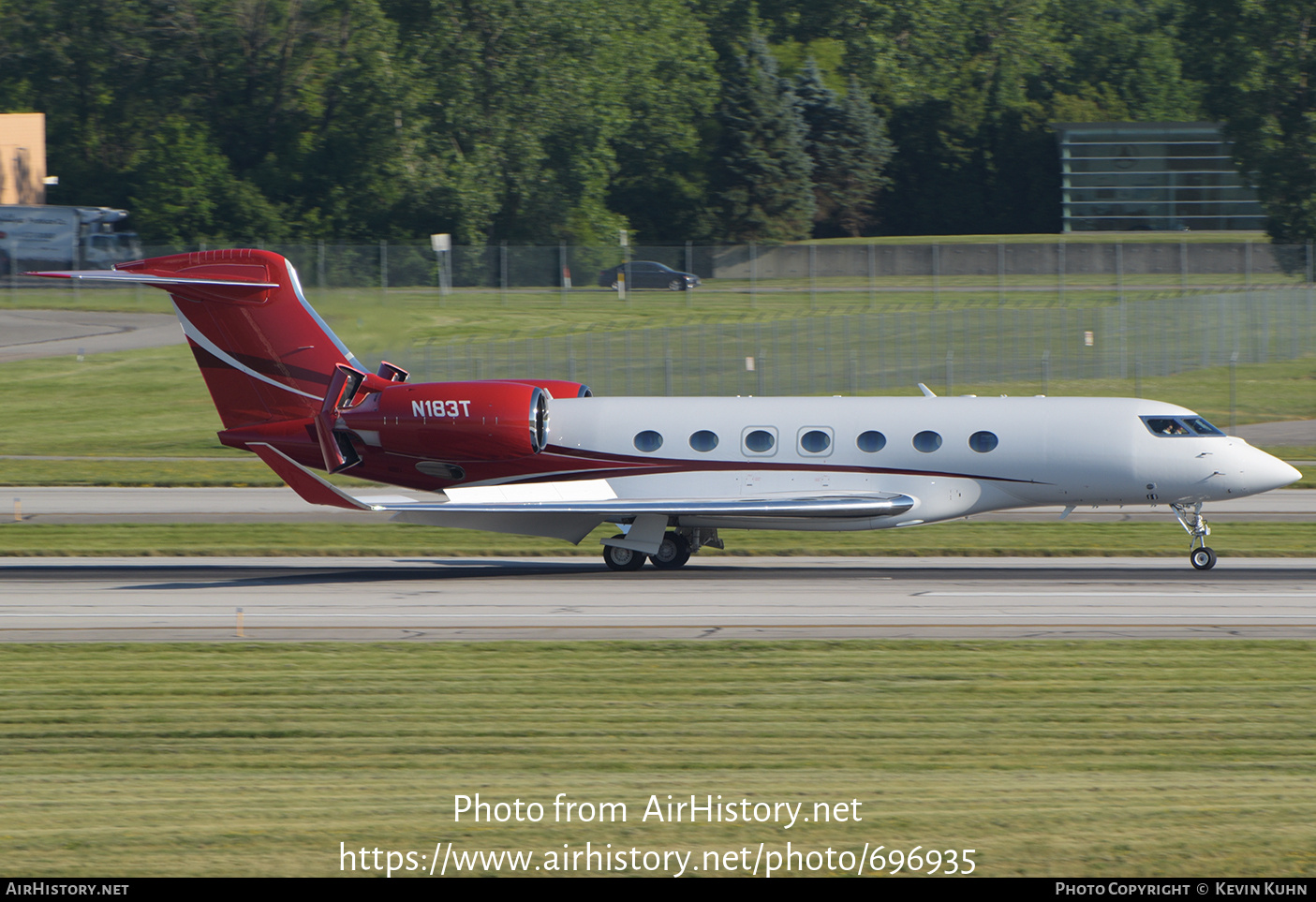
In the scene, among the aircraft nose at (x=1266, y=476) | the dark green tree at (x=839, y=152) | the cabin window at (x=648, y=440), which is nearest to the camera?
the aircraft nose at (x=1266, y=476)

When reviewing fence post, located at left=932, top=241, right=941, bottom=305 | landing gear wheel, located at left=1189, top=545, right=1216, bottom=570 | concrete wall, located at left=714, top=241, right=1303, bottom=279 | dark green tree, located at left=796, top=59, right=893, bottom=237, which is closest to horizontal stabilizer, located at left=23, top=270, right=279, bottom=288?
landing gear wheel, located at left=1189, top=545, right=1216, bottom=570

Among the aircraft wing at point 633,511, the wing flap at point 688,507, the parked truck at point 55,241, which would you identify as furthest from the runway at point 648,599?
the parked truck at point 55,241

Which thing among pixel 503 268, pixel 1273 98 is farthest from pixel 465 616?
pixel 1273 98

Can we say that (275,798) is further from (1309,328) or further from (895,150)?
(895,150)

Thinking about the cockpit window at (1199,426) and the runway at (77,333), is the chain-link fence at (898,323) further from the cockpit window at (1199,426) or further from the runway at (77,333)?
the cockpit window at (1199,426)

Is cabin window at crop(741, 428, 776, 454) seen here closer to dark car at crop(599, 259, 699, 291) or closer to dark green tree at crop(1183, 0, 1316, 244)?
dark car at crop(599, 259, 699, 291)

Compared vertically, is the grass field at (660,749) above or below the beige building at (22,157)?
below

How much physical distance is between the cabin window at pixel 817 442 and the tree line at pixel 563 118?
173 ft

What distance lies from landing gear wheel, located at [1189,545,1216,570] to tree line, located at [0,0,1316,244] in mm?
50400

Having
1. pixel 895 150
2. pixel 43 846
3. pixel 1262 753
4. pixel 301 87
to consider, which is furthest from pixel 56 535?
pixel 895 150

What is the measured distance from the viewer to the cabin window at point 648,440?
2511 centimetres

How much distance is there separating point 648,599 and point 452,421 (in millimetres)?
4922

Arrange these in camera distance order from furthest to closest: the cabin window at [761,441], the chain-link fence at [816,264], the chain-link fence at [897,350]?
the chain-link fence at [816,264] → the chain-link fence at [897,350] → the cabin window at [761,441]

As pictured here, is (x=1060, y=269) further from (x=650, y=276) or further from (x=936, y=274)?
(x=650, y=276)
